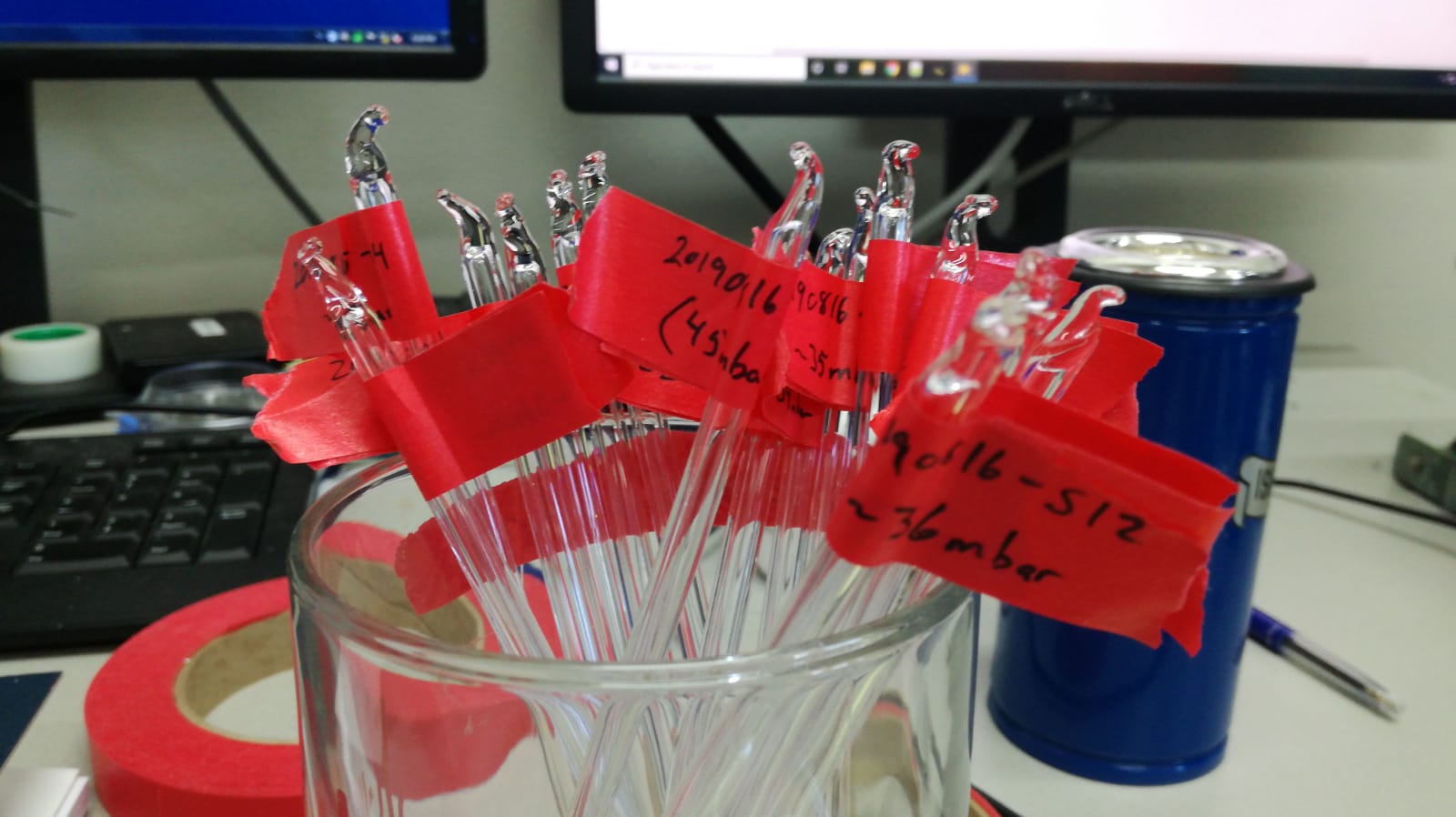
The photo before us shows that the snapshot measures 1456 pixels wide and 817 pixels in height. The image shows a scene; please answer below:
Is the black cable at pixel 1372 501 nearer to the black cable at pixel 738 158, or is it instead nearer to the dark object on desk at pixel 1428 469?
the dark object on desk at pixel 1428 469

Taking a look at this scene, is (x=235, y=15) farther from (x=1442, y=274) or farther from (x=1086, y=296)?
(x=1442, y=274)

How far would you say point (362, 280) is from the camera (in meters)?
0.20

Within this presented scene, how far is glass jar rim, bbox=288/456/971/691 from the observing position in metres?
0.15

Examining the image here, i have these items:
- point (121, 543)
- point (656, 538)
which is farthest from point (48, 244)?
point (656, 538)

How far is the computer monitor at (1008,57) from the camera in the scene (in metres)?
0.52

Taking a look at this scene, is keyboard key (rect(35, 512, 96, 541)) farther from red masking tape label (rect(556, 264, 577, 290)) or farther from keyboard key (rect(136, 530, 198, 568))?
red masking tape label (rect(556, 264, 577, 290))

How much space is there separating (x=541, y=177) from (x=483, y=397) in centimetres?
50

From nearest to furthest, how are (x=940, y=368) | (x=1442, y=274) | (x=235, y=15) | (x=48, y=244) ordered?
(x=940, y=368), (x=235, y=15), (x=48, y=244), (x=1442, y=274)

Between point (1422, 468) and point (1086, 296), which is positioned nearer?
point (1086, 296)

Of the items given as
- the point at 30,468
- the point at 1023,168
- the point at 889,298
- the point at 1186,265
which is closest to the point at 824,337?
the point at 889,298

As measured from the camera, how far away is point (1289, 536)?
0.47 meters

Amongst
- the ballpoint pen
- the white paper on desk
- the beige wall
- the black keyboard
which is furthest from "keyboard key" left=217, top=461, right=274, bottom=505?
the ballpoint pen

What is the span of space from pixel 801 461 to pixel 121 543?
27 centimetres

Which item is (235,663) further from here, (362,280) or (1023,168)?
(1023,168)
